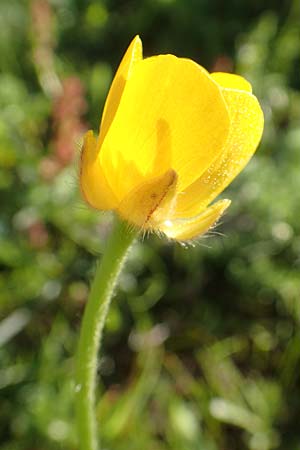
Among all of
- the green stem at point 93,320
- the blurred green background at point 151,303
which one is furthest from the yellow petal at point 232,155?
the blurred green background at point 151,303

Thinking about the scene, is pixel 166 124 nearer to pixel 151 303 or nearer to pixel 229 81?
pixel 229 81

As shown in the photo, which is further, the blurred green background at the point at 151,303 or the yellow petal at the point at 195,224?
the blurred green background at the point at 151,303

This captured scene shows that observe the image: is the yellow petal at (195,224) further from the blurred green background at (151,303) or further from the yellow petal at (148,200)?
the blurred green background at (151,303)

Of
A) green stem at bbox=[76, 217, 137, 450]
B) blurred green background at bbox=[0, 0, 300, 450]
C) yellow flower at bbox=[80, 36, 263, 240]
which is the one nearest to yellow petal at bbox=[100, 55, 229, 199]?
yellow flower at bbox=[80, 36, 263, 240]

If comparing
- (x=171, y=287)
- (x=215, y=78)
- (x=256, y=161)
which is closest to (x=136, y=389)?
(x=171, y=287)

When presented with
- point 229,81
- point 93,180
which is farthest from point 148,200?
point 229,81

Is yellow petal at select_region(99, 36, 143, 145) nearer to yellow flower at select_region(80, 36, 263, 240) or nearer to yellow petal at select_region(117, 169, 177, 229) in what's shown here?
yellow flower at select_region(80, 36, 263, 240)
